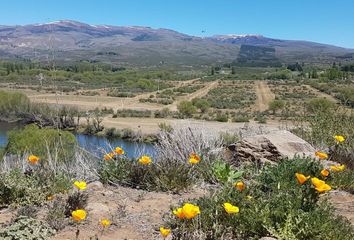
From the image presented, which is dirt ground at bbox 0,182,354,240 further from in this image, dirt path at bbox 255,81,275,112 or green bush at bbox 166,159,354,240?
dirt path at bbox 255,81,275,112

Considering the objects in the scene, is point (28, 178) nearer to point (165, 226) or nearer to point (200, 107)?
point (165, 226)

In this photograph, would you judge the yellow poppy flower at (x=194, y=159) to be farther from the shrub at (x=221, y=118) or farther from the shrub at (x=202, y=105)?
the shrub at (x=202, y=105)

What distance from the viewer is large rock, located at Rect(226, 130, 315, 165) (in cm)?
684

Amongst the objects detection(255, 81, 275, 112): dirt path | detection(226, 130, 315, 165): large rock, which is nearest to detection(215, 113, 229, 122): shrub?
detection(255, 81, 275, 112): dirt path

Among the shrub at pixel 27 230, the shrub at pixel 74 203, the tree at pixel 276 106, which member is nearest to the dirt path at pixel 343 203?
the shrub at pixel 74 203

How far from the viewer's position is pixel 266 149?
6.95 meters

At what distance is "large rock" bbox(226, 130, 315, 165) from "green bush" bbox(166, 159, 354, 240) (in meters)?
2.49

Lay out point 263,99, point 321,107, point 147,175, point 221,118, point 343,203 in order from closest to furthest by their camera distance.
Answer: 1. point 343,203
2. point 147,175
3. point 321,107
4. point 221,118
5. point 263,99

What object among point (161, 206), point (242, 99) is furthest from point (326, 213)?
point (242, 99)

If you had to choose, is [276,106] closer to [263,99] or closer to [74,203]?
[263,99]

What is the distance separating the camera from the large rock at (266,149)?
22.4 feet

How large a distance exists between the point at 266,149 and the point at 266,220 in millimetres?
3324

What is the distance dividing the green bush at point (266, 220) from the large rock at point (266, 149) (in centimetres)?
249

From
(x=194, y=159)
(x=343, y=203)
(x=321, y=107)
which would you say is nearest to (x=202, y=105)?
(x=321, y=107)
